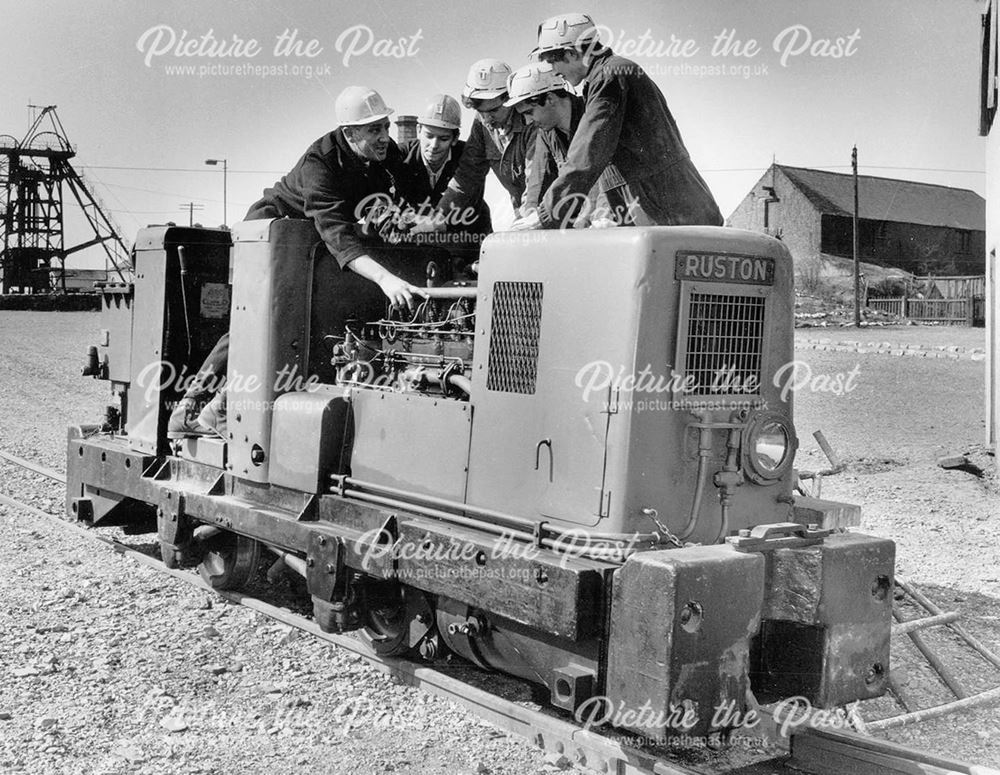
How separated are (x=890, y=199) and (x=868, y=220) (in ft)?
12.3

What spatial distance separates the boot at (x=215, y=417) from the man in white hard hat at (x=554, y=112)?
2.55m

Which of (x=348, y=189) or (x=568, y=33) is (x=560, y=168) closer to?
(x=568, y=33)

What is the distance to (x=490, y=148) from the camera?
253 inches

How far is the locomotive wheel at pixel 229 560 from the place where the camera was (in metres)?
6.68

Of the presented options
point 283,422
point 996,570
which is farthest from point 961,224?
point 283,422

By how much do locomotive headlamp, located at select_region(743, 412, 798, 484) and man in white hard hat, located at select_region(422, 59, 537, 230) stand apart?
6.16ft

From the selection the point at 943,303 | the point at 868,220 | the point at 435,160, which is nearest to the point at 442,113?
the point at 435,160

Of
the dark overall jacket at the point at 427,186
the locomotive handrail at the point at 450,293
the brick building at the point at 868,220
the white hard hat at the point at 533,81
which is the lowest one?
the locomotive handrail at the point at 450,293

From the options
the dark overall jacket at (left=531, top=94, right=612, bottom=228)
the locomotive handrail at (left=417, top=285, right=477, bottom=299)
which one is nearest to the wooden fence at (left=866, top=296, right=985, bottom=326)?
the dark overall jacket at (left=531, top=94, right=612, bottom=228)

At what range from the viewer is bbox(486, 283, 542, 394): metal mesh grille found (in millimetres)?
4703

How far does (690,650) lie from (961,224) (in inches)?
2139

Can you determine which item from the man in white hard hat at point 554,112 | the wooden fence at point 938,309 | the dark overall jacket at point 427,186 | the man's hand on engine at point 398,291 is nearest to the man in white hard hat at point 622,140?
the man in white hard hat at point 554,112

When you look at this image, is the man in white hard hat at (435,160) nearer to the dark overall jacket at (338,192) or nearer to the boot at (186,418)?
the dark overall jacket at (338,192)

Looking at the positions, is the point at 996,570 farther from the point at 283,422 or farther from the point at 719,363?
the point at 283,422
